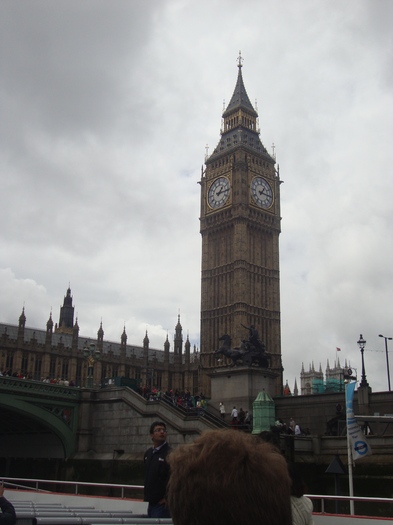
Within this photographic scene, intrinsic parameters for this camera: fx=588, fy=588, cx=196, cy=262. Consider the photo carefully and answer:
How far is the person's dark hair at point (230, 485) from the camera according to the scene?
7.01 ft

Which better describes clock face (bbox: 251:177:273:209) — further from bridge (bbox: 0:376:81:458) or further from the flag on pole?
the flag on pole

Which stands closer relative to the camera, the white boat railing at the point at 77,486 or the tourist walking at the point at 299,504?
the tourist walking at the point at 299,504

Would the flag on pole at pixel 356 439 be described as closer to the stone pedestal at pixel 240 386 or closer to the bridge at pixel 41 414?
the stone pedestal at pixel 240 386

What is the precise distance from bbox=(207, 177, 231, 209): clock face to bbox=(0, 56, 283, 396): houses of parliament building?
0.43 feet

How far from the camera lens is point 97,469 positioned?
102 feet

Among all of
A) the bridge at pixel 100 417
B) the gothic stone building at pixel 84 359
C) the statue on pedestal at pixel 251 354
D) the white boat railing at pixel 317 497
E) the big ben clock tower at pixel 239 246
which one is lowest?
the white boat railing at pixel 317 497

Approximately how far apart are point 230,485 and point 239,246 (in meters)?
71.2

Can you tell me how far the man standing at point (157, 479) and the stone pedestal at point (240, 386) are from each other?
2395 cm

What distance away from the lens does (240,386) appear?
32250 mm

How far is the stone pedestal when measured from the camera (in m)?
31.8

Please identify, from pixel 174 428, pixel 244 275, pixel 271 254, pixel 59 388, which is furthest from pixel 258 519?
pixel 271 254

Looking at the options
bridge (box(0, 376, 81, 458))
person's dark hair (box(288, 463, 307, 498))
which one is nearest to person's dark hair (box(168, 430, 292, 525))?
person's dark hair (box(288, 463, 307, 498))

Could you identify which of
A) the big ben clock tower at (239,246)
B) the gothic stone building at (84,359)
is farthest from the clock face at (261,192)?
the gothic stone building at (84,359)

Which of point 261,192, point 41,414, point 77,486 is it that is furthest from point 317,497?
point 261,192
